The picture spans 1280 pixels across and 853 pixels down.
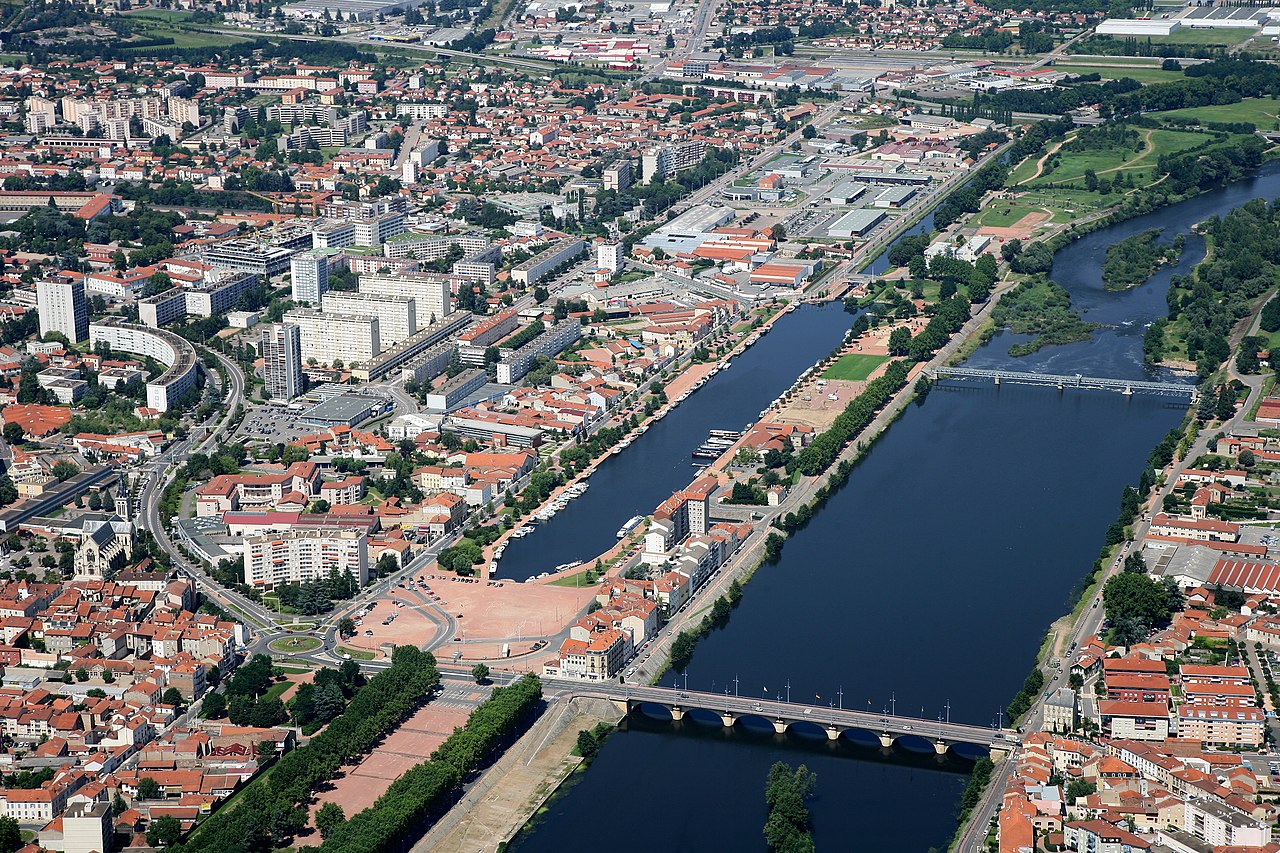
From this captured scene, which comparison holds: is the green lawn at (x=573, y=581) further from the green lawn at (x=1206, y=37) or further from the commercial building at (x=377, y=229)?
the green lawn at (x=1206, y=37)

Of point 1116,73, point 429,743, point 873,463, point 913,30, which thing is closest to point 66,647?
point 429,743

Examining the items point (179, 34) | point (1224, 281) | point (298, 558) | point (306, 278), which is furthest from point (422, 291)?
point (179, 34)

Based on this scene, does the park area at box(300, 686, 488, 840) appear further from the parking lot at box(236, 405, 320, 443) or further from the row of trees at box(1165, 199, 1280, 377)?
the row of trees at box(1165, 199, 1280, 377)

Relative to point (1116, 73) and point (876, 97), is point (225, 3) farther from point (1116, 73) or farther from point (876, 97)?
point (1116, 73)

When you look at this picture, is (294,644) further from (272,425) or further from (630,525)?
(272,425)

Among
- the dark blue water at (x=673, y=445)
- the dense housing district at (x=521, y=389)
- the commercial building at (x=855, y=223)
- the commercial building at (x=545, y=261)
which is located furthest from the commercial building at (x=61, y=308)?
the commercial building at (x=855, y=223)
